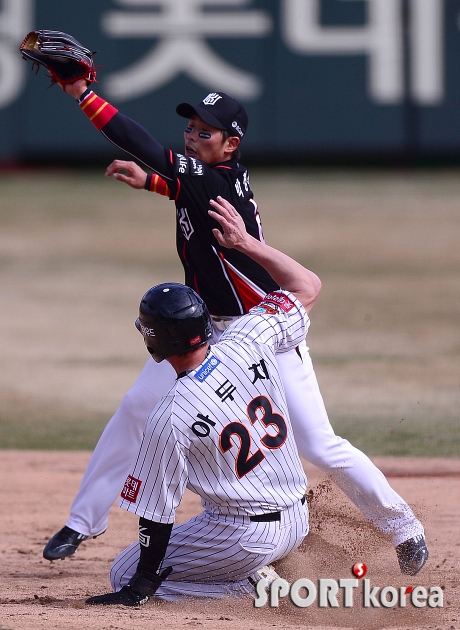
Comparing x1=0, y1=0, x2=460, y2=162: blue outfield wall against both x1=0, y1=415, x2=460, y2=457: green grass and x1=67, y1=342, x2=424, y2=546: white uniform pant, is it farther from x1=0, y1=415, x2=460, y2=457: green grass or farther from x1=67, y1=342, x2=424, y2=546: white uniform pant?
x1=67, y1=342, x2=424, y2=546: white uniform pant

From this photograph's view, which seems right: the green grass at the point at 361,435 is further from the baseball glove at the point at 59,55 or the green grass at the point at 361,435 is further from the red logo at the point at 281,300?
the baseball glove at the point at 59,55

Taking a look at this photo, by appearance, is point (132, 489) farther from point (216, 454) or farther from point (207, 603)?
point (207, 603)

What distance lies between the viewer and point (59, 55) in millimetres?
3734

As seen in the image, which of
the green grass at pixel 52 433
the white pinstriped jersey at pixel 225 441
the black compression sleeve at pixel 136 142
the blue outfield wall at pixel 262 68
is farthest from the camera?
the blue outfield wall at pixel 262 68

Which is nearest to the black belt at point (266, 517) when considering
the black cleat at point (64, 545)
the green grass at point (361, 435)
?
the black cleat at point (64, 545)

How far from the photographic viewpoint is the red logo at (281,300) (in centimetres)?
355

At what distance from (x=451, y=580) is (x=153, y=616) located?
1.29 m

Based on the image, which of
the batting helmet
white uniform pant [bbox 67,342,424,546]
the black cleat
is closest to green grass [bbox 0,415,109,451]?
the black cleat

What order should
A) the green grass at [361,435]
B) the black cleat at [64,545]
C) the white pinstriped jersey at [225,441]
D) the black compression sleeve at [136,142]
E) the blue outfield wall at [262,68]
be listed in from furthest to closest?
the blue outfield wall at [262,68] < the green grass at [361,435] < the black cleat at [64,545] < the black compression sleeve at [136,142] < the white pinstriped jersey at [225,441]

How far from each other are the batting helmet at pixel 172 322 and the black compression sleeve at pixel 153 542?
567mm

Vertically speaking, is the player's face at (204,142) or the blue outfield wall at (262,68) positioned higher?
the player's face at (204,142)

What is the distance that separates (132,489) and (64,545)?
1071mm

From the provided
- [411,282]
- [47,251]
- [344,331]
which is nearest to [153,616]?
[344,331]

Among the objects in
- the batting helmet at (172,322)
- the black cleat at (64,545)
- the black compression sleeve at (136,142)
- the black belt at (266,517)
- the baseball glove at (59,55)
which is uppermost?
the baseball glove at (59,55)
